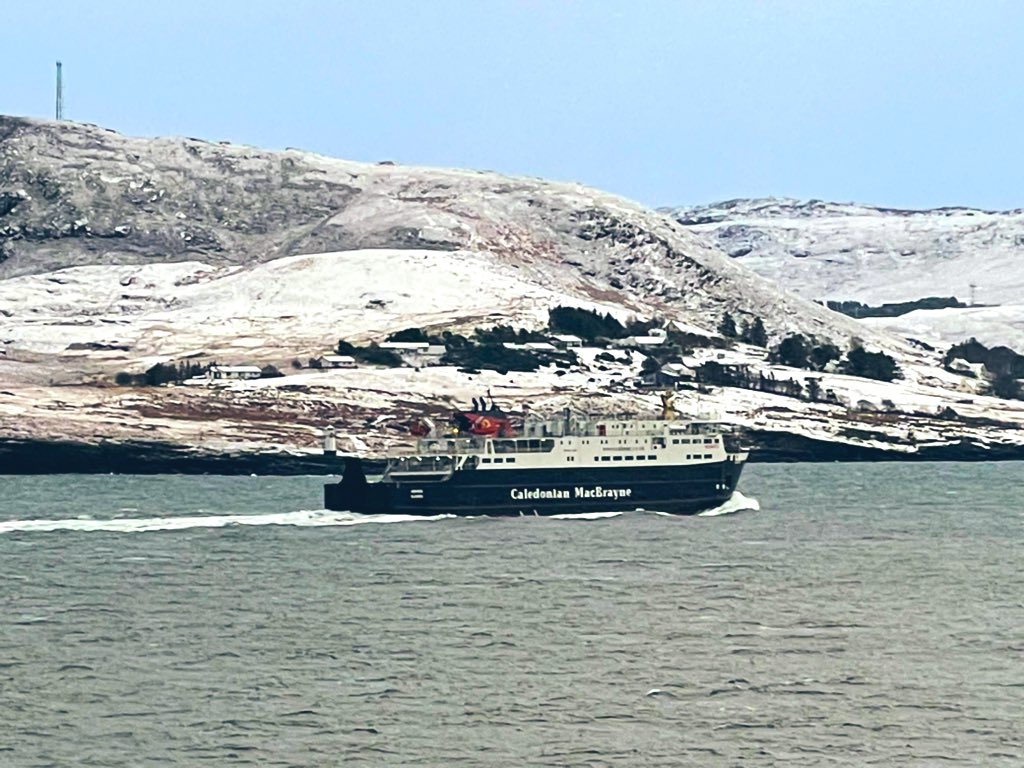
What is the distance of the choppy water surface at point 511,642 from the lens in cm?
5425

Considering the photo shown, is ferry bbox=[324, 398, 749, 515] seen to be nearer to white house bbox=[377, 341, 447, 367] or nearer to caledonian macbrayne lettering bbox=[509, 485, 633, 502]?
caledonian macbrayne lettering bbox=[509, 485, 633, 502]

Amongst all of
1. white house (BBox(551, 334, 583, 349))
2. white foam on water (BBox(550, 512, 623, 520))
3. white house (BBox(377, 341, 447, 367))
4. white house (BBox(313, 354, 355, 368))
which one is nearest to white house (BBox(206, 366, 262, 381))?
white house (BBox(313, 354, 355, 368))

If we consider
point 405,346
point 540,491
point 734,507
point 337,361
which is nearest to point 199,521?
point 540,491

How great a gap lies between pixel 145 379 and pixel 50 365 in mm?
14389

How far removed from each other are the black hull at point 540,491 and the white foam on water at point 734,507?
0.42m

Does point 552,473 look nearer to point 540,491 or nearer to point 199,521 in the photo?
point 540,491

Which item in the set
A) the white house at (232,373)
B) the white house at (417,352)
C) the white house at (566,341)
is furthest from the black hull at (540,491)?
the white house at (566,341)

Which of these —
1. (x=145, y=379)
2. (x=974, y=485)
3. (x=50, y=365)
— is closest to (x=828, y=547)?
(x=974, y=485)

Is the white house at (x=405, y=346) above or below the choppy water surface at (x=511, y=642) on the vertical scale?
above

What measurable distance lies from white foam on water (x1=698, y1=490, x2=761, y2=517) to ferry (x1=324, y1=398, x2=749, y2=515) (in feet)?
1.37

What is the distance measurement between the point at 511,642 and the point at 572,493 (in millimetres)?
45147

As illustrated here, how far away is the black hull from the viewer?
11050 cm

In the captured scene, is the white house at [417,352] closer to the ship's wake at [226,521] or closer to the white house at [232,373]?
the white house at [232,373]

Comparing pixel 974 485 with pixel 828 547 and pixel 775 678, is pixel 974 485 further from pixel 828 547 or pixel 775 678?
pixel 775 678
